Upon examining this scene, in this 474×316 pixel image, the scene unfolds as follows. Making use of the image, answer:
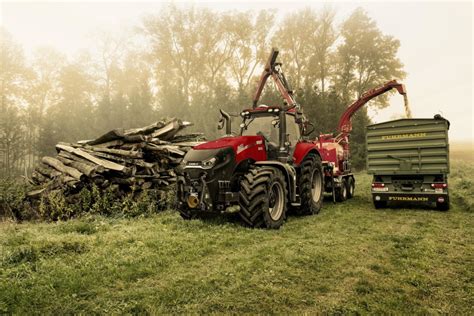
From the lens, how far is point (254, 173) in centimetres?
657

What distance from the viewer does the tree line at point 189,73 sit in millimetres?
24562

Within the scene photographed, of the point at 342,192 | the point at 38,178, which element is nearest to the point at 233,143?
the point at 342,192

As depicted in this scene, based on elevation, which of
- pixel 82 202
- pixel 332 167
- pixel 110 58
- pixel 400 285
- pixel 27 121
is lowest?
pixel 400 285

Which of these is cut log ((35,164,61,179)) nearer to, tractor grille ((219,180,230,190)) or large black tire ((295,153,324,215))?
tractor grille ((219,180,230,190))

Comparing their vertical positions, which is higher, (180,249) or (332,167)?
(332,167)

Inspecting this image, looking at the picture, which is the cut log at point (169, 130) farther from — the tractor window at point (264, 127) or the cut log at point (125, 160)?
the tractor window at point (264, 127)

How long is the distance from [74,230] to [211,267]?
10.8 ft

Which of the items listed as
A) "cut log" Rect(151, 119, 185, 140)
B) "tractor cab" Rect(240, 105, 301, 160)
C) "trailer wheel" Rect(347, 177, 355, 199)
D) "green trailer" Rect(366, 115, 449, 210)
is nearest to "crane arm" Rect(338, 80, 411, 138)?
"trailer wheel" Rect(347, 177, 355, 199)

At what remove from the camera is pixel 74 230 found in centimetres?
628

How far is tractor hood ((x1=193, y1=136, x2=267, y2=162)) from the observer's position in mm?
6747

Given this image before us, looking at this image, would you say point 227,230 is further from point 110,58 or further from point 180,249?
point 110,58

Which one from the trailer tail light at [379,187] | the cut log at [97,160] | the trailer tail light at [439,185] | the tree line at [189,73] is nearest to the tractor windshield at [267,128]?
the trailer tail light at [379,187]

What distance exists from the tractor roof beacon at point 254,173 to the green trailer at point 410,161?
99.4 inches

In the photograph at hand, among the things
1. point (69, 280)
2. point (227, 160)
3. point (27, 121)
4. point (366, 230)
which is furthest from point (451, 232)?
point (27, 121)
